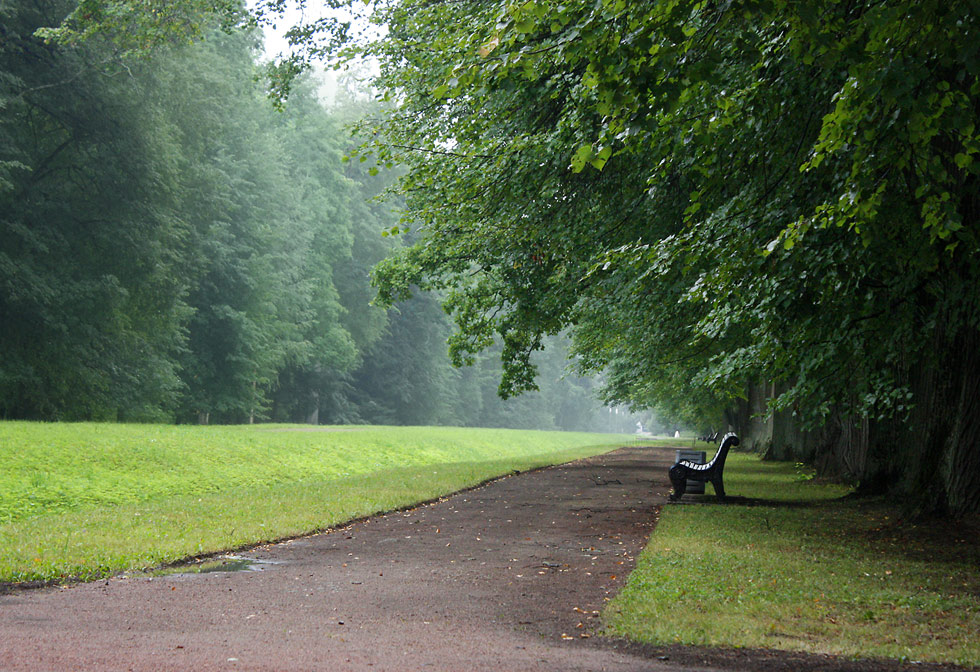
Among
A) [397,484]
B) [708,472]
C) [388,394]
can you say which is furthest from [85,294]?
[388,394]

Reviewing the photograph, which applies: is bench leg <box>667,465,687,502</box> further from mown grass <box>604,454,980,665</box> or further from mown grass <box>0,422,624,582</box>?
mown grass <box>0,422,624,582</box>

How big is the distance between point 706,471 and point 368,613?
9898 millimetres

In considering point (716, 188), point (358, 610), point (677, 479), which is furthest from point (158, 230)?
point (358, 610)

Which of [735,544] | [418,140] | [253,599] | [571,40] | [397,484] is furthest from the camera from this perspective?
[397,484]

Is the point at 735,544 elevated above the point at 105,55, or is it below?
below

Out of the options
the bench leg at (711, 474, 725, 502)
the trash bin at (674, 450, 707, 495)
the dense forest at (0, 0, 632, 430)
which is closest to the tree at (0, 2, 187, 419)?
the dense forest at (0, 0, 632, 430)

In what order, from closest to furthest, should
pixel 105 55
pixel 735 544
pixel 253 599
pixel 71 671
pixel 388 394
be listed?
pixel 71 671
pixel 253 599
pixel 735 544
pixel 105 55
pixel 388 394

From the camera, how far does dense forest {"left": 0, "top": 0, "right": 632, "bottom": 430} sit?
29.0 meters

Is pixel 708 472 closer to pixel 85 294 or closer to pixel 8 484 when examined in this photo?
pixel 8 484

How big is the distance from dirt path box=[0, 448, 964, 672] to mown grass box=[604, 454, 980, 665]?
0.41 m

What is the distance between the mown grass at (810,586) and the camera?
619 centimetres

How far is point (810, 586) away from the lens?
8.02 meters

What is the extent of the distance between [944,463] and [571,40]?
8.10m

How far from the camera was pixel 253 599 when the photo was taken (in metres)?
7.17
